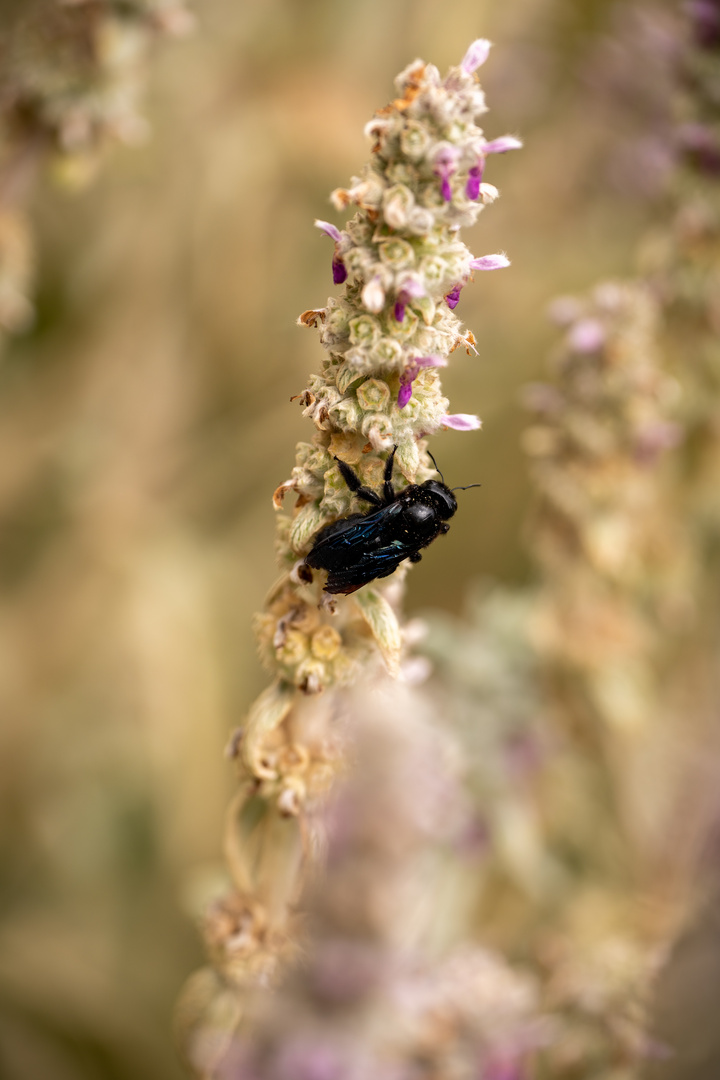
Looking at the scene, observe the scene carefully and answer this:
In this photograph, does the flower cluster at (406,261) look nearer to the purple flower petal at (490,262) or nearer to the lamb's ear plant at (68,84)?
the purple flower petal at (490,262)

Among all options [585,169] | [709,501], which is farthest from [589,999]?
[585,169]

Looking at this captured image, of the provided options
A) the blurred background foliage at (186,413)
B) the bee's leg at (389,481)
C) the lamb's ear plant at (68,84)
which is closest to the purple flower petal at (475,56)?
the bee's leg at (389,481)

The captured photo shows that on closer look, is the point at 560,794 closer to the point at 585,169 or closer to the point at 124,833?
the point at 124,833

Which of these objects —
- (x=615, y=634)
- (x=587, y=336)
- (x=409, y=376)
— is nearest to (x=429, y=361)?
(x=409, y=376)

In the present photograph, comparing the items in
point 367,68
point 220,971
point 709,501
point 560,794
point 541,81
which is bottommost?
point 220,971

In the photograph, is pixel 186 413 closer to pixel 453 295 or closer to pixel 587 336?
pixel 587 336
